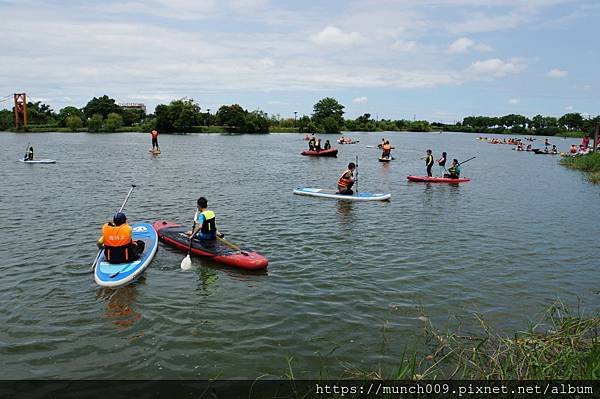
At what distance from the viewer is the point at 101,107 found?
114562 mm

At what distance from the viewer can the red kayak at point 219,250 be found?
1068 cm

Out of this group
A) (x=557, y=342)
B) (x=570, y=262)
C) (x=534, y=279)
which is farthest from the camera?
(x=570, y=262)

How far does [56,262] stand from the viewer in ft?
36.3

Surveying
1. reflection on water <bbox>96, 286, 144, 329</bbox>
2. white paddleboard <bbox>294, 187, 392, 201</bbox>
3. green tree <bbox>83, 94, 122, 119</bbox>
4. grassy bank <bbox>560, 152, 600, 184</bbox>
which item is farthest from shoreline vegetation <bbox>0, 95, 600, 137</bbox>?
reflection on water <bbox>96, 286, 144, 329</bbox>

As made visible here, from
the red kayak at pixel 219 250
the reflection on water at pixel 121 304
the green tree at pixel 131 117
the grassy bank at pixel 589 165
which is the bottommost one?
the reflection on water at pixel 121 304

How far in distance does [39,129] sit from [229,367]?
374 ft

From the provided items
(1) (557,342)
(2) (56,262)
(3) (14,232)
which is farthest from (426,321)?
(3) (14,232)

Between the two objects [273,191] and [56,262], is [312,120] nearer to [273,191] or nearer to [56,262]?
[273,191]

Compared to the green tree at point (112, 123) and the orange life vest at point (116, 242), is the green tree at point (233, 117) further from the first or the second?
the orange life vest at point (116, 242)

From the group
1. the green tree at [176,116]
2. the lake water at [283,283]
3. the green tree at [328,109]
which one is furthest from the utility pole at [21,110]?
the lake water at [283,283]

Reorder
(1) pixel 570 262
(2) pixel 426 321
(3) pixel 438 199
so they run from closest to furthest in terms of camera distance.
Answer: (2) pixel 426 321, (1) pixel 570 262, (3) pixel 438 199

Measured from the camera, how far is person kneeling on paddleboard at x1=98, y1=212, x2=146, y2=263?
9.92 metres

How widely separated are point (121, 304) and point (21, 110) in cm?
11833

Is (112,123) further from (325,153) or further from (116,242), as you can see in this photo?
(116,242)
